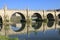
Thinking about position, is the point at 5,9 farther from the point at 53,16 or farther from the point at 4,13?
the point at 53,16

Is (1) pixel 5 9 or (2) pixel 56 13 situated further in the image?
(2) pixel 56 13

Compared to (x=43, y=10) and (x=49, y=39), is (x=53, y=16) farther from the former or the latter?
(x=49, y=39)

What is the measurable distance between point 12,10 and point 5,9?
14.5 ft

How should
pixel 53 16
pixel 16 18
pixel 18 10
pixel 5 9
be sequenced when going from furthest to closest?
pixel 16 18 < pixel 53 16 < pixel 18 10 < pixel 5 9

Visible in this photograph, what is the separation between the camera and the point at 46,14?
92312mm

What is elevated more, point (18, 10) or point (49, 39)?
point (18, 10)

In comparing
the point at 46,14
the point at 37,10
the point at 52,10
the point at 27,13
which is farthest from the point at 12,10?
the point at 52,10

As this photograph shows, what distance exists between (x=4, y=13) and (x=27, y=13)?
40.2ft

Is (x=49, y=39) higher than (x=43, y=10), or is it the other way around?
(x=43, y=10)

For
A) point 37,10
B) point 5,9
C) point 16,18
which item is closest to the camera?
point 5,9

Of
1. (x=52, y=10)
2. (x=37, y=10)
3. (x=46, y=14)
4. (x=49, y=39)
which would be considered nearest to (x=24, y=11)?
(x=37, y=10)

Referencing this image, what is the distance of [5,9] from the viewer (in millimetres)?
74438

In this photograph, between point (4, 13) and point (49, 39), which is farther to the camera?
point (4, 13)

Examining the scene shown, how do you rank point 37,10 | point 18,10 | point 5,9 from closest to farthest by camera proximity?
1. point 5,9
2. point 18,10
3. point 37,10
